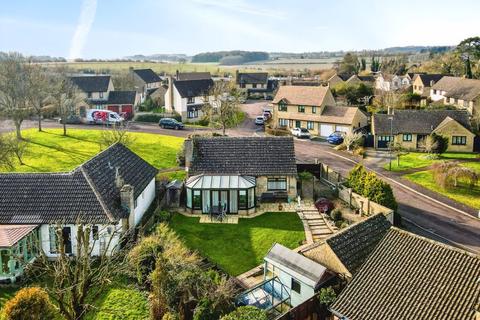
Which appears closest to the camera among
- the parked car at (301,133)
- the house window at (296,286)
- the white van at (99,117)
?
the house window at (296,286)

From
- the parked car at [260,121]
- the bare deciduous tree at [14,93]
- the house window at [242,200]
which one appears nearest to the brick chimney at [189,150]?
the house window at [242,200]

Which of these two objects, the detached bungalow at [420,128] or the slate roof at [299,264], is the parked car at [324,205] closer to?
the slate roof at [299,264]

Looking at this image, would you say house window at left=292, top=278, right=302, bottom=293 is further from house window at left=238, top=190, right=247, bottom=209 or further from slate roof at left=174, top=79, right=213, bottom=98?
slate roof at left=174, top=79, right=213, bottom=98

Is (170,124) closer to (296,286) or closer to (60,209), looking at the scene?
(60,209)

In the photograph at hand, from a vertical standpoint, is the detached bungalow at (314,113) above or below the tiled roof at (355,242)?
above

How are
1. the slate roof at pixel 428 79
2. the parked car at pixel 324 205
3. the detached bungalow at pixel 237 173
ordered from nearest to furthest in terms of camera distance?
1. the detached bungalow at pixel 237 173
2. the parked car at pixel 324 205
3. the slate roof at pixel 428 79

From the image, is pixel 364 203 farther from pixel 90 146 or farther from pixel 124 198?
pixel 90 146
